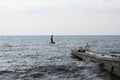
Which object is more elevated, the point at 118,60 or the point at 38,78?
the point at 118,60

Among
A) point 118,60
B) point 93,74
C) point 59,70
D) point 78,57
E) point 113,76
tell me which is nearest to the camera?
point 118,60

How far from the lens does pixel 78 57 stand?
44562mm

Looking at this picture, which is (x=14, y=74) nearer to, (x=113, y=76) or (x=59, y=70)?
(x=59, y=70)

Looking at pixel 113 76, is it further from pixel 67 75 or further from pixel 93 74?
pixel 67 75

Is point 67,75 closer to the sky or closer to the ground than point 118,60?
closer to the ground

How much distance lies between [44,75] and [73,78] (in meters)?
3.38

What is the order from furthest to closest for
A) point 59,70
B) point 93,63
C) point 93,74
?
1. point 93,63
2. point 59,70
3. point 93,74

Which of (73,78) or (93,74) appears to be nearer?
(73,78)

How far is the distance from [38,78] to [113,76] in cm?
749

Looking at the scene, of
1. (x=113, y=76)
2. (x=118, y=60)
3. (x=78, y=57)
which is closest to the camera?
(x=118, y=60)

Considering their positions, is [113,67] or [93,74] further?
[93,74]

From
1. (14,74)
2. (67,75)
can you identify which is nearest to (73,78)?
(67,75)

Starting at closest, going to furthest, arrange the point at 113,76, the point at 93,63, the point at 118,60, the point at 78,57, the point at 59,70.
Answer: the point at 118,60
the point at 113,76
the point at 59,70
the point at 93,63
the point at 78,57

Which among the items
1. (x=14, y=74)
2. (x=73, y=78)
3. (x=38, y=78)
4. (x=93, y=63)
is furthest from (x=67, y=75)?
(x=93, y=63)
